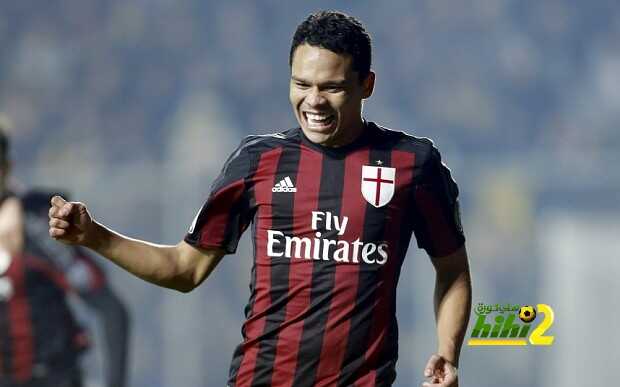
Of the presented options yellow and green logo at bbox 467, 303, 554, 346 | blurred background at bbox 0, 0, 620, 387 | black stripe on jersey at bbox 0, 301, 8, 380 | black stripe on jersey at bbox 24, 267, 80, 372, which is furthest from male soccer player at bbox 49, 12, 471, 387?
blurred background at bbox 0, 0, 620, 387

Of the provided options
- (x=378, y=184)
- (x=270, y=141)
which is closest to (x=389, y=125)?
(x=270, y=141)

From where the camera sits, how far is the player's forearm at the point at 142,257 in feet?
9.65

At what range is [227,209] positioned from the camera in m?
3.08

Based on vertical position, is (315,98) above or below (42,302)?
above

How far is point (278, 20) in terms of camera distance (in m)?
9.81

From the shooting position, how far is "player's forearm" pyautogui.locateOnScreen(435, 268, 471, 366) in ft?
9.99

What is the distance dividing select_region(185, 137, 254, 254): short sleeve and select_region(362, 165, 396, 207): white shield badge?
303mm

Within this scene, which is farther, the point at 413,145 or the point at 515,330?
the point at 515,330

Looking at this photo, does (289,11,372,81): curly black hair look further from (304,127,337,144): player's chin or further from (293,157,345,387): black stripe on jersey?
(293,157,345,387): black stripe on jersey

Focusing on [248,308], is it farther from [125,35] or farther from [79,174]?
[125,35]

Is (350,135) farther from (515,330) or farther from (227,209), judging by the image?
(515,330)

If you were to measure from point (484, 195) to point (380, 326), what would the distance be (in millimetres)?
4006

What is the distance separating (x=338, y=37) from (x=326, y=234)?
0.49 m

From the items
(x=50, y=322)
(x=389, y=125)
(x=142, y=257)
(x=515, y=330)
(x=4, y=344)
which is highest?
(x=389, y=125)
